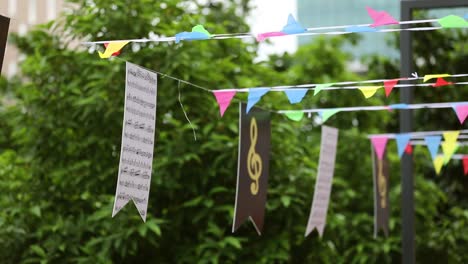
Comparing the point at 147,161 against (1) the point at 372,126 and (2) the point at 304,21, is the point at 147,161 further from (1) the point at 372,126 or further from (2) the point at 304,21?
(2) the point at 304,21

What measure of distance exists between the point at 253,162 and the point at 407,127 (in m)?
1.70

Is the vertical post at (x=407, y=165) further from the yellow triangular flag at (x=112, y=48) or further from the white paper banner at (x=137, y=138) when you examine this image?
the yellow triangular flag at (x=112, y=48)

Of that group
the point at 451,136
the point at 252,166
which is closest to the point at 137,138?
the point at 252,166

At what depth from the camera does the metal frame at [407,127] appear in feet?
26.1

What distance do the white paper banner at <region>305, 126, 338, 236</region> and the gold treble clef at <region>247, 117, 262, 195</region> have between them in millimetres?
909

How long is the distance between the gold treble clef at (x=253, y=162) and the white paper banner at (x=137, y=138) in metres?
1.45

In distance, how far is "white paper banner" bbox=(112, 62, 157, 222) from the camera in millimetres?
5371

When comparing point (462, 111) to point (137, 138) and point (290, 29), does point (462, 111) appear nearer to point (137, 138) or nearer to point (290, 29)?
point (290, 29)

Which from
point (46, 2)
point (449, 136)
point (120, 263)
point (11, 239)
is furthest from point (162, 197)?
point (46, 2)

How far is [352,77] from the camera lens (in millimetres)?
13078

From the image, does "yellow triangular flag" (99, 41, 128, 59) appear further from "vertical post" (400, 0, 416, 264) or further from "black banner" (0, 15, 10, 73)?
"vertical post" (400, 0, 416, 264)

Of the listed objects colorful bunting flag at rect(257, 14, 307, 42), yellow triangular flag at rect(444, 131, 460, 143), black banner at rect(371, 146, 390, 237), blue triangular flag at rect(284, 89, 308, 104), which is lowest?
black banner at rect(371, 146, 390, 237)

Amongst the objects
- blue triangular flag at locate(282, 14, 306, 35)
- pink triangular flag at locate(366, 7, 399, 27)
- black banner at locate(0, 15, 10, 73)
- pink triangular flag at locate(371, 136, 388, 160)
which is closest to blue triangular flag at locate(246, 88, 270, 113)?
blue triangular flag at locate(282, 14, 306, 35)

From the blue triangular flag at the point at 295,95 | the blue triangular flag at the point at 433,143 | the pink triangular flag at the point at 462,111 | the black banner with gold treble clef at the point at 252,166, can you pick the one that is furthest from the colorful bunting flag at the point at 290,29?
the blue triangular flag at the point at 433,143
